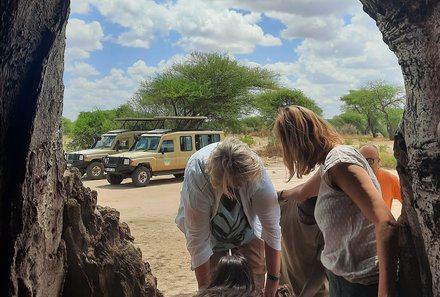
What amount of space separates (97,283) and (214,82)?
26.2 metres

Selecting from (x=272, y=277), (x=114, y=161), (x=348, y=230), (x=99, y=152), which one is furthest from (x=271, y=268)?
(x=99, y=152)

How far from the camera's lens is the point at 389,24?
5.61 ft

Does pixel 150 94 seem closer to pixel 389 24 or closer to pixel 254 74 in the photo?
pixel 254 74

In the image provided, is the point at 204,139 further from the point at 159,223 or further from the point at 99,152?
the point at 159,223

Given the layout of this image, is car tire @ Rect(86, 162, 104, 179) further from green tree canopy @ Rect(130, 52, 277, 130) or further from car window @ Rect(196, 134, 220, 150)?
green tree canopy @ Rect(130, 52, 277, 130)

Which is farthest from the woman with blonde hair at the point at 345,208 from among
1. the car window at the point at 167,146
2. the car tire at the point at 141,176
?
the car window at the point at 167,146

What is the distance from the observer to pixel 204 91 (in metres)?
27.6

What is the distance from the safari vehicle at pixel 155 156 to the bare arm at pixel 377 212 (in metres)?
12.9

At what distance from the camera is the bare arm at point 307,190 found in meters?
2.58

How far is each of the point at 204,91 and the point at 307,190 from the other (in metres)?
25.2

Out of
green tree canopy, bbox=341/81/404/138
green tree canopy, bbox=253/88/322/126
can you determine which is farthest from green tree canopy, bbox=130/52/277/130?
green tree canopy, bbox=341/81/404/138

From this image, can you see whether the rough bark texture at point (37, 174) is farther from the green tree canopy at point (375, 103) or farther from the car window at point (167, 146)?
the green tree canopy at point (375, 103)

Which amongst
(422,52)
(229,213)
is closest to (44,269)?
(229,213)

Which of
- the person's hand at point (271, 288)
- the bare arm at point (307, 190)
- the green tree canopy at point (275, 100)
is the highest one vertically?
the green tree canopy at point (275, 100)
